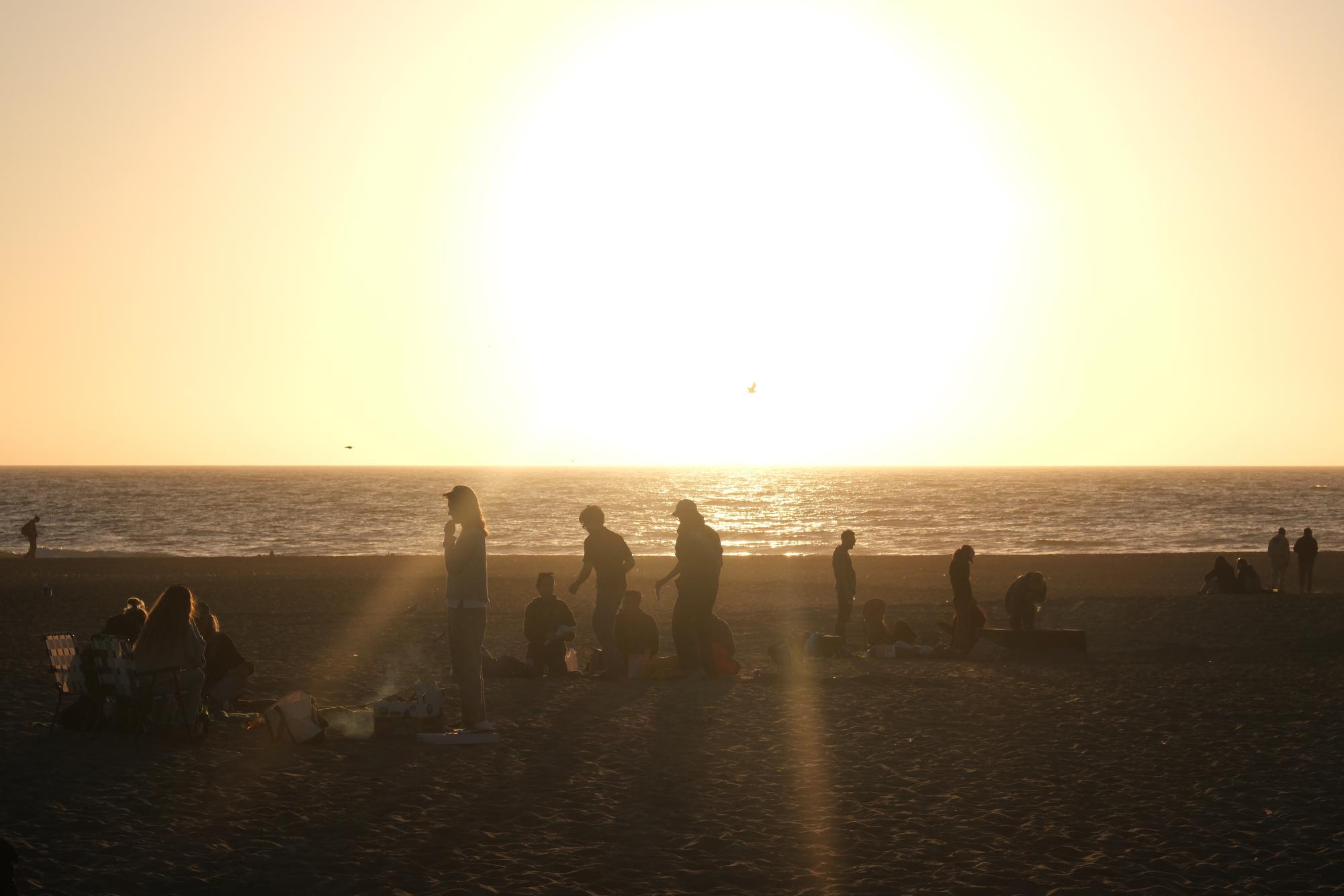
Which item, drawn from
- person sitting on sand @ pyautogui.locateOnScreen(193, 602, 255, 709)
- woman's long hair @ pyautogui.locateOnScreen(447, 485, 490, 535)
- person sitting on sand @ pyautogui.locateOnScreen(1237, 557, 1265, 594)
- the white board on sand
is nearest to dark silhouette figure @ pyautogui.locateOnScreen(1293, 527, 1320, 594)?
person sitting on sand @ pyautogui.locateOnScreen(1237, 557, 1265, 594)

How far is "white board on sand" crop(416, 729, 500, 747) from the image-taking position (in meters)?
9.93

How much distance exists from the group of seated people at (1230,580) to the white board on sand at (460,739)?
1811 cm

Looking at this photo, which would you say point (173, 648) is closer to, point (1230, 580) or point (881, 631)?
point (881, 631)

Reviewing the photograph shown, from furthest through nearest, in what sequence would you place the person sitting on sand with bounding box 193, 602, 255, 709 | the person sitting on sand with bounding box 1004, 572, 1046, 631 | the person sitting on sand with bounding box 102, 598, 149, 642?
the person sitting on sand with bounding box 1004, 572, 1046, 631 → the person sitting on sand with bounding box 102, 598, 149, 642 → the person sitting on sand with bounding box 193, 602, 255, 709

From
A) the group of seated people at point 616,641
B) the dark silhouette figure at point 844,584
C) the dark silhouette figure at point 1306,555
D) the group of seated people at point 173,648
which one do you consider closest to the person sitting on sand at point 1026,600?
the dark silhouette figure at point 844,584

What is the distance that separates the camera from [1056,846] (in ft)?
23.0

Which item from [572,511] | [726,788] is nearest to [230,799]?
[726,788]

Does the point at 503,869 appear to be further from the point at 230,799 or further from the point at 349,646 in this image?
the point at 349,646

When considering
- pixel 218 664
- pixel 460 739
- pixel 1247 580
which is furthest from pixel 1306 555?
pixel 218 664

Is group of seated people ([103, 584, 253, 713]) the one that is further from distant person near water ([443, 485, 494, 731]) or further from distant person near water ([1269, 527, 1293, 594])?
distant person near water ([1269, 527, 1293, 594])

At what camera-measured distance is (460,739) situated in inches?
392

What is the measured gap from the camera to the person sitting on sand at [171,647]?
33.0 feet

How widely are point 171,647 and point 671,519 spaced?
71.5 meters

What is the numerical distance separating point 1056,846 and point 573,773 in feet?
11.8
